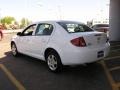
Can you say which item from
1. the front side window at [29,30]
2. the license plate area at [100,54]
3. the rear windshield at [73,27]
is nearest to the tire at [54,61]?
the rear windshield at [73,27]

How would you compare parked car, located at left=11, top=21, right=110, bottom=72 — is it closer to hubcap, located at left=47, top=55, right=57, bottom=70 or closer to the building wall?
hubcap, located at left=47, top=55, right=57, bottom=70

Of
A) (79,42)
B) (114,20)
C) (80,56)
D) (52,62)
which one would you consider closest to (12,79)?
(52,62)

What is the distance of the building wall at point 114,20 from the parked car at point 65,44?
806cm

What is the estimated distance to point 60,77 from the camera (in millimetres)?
6281

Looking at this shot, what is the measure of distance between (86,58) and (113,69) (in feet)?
4.79

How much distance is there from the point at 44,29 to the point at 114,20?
872 centimetres

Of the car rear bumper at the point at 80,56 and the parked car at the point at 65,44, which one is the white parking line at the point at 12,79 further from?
the car rear bumper at the point at 80,56

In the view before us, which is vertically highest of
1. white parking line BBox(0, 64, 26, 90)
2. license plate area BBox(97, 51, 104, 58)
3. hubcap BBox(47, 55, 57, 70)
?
license plate area BBox(97, 51, 104, 58)

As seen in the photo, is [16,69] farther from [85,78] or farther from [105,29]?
[105,29]

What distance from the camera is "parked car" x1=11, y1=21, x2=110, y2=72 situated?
5992mm

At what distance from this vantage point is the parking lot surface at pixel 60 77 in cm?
552

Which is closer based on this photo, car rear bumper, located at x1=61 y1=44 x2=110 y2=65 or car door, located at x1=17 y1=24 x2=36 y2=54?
car rear bumper, located at x1=61 y1=44 x2=110 y2=65

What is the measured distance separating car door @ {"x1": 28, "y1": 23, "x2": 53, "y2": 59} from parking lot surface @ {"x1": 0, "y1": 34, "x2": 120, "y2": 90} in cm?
54

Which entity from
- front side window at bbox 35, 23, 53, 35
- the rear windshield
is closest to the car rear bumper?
the rear windshield
